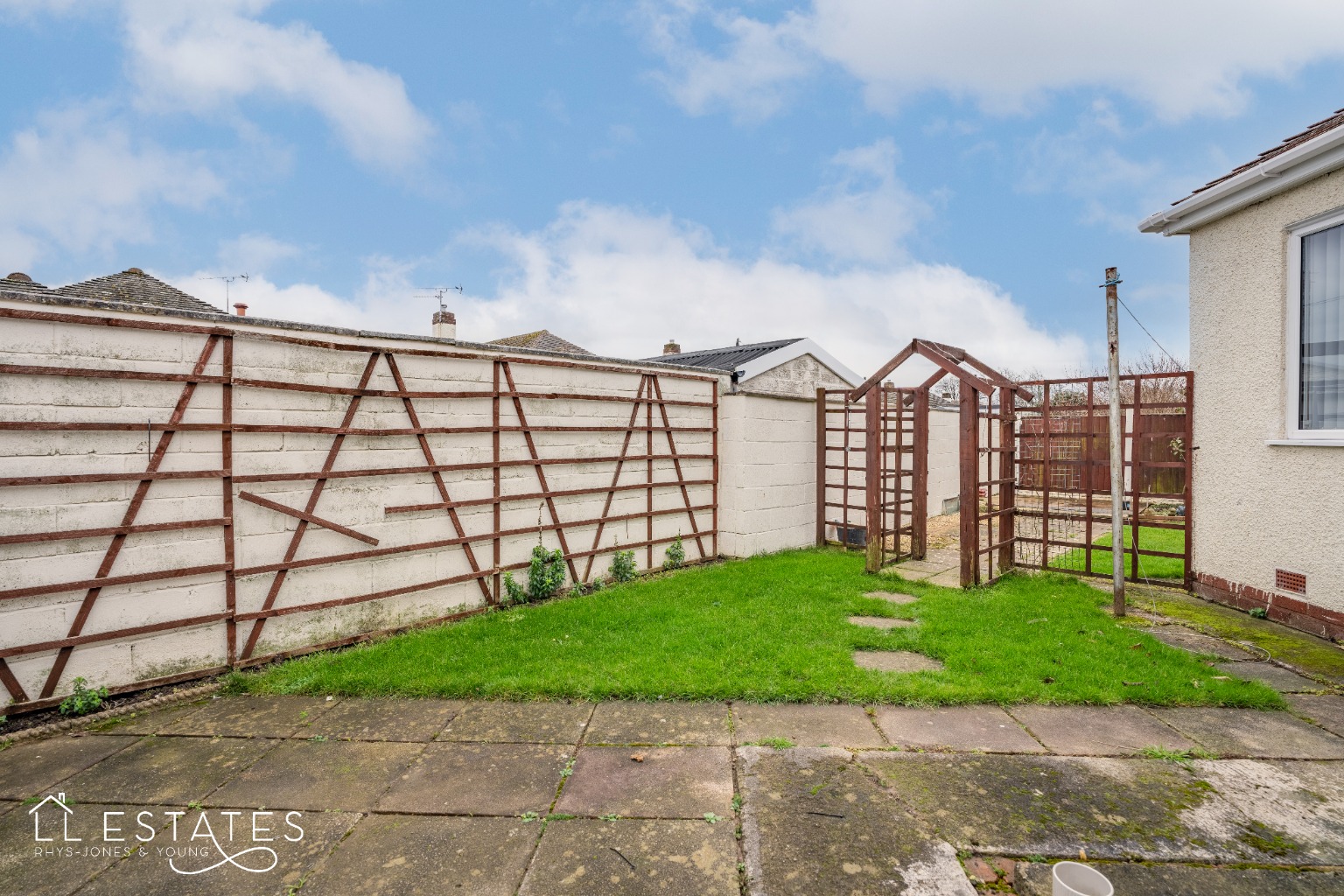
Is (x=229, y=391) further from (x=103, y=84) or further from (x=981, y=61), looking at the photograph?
(x=981, y=61)

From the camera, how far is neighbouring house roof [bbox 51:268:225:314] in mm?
12672

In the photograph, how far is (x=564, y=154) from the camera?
31.7ft

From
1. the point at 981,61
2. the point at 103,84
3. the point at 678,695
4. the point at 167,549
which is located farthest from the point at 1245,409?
the point at 103,84

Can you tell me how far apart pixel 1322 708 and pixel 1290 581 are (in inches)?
83.1

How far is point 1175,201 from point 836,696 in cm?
612

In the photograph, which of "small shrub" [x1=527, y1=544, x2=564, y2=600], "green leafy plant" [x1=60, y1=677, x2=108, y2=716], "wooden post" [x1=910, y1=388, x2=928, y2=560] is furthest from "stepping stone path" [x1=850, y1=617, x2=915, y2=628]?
"green leafy plant" [x1=60, y1=677, x2=108, y2=716]

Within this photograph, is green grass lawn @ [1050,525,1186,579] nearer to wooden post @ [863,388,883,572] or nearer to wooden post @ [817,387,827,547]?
wooden post @ [863,388,883,572]

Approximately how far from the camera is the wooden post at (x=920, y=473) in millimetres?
7738

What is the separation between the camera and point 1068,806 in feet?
8.38

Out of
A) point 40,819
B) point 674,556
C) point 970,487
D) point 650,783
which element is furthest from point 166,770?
point 970,487

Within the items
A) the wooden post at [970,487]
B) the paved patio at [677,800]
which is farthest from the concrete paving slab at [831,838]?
the wooden post at [970,487]

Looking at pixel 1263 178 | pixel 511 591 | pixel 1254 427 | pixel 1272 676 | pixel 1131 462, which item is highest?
pixel 1263 178

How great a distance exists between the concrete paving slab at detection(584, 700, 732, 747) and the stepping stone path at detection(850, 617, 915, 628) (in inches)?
83.5

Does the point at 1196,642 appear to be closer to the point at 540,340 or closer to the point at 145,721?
the point at 145,721
